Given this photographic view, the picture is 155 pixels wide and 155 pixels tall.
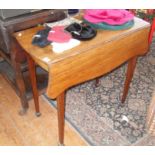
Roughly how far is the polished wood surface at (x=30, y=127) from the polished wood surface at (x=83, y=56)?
0.13 metres

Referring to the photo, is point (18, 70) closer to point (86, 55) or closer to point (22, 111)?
point (22, 111)

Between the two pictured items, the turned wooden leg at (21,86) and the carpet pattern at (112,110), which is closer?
the turned wooden leg at (21,86)

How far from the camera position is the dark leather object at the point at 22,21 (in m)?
1.33

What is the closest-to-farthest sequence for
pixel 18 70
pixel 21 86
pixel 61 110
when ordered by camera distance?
pixel 61 110 → pixel 18 70 → pixel 21 86

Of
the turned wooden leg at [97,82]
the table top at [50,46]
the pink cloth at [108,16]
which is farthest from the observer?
the turned wooden leg at [97,82]

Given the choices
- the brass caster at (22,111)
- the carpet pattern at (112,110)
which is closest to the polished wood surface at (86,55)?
the carpet pattern at (112,110)

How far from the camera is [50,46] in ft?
4.00

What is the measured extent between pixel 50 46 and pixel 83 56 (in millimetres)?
175

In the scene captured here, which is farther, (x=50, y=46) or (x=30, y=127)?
(x=30, y=127)

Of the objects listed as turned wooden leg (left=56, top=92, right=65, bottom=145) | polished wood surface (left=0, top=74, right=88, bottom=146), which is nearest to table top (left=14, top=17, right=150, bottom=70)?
turned wooden leg (left=56, top=92, right=65, bottom=145)

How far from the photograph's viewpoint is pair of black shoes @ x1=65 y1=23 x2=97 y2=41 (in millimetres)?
1262

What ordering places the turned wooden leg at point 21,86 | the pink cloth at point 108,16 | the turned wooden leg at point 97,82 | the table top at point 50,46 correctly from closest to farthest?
1. the table top at point 50,46
2. the pink cloth at point 108,16
3. the turned wooden leg at point 21,86
4. the turned wooden leg at point 97,82

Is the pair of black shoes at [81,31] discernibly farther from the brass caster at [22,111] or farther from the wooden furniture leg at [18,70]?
the brass caster at [22,111]

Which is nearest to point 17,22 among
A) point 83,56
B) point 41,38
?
point 41,38
